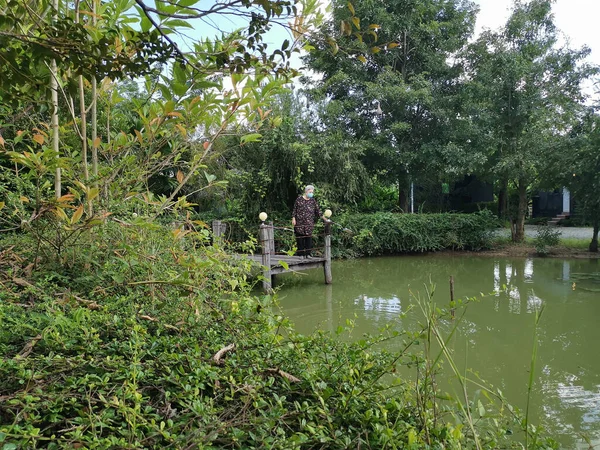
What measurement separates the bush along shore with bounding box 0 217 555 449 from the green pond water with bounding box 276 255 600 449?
1.05 ft

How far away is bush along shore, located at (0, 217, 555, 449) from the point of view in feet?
3.73

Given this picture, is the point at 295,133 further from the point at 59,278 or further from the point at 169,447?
the point at 169,447

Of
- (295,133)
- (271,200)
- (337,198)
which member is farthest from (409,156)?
(271,200)

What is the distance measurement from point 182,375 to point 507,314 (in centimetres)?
529

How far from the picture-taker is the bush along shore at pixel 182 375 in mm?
1136

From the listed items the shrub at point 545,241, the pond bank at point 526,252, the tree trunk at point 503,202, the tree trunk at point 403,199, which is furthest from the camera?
the tree trunk at point 503,202

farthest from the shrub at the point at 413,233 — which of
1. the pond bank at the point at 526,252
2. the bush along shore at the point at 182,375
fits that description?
the bush along shore at the point at 182,375

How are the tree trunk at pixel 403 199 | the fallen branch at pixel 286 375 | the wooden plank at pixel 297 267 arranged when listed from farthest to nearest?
the tree trunk at pixel 403 199 → the wooden plank at pixel 297 267 → the fallen branch at pixel 286 375

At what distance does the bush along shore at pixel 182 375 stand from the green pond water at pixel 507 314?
12.7 inches

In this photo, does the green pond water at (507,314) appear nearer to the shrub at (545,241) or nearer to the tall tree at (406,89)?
the shrub at (545,241)

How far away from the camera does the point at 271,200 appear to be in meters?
11.2

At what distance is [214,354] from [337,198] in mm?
10083

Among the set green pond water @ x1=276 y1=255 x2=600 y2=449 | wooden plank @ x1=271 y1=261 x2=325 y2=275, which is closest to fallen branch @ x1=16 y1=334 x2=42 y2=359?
green pond water @ x1=276 y1=255 x2=600 y2=449

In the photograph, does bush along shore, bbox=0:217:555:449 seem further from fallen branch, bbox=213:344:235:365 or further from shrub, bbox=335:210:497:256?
shrub, bbox=335:210:497:256
